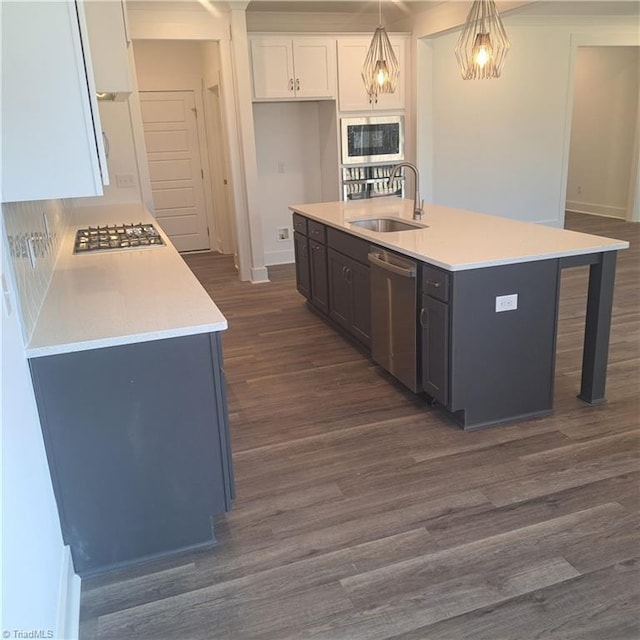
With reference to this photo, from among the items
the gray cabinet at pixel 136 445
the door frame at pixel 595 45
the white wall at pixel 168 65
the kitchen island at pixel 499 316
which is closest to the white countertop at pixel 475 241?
the kitchen island at pixel 499 316

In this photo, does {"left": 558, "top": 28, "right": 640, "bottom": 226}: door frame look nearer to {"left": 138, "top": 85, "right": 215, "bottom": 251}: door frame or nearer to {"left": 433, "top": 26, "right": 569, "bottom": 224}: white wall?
{"left": 433, "top": 26, "right": 569, "bottom": 224}: white wall

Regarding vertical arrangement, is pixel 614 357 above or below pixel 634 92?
below

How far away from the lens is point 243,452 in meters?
2.80

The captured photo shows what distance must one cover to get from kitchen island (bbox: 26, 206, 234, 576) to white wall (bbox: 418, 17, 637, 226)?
5.25 metres

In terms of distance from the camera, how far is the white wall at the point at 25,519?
130 cm

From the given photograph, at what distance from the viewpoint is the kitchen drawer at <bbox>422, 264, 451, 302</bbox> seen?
2.71 meters

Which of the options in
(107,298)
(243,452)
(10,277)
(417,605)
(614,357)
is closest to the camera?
(10,277)

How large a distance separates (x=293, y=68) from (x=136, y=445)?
488 centimetres

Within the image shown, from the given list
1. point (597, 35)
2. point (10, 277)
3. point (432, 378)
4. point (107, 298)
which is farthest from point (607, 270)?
point (597, 35)

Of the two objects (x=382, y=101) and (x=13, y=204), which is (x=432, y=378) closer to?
(x=13, y=204)

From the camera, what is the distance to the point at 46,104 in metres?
1.73

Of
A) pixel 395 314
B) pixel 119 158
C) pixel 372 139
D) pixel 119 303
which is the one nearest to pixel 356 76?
pixel 372 139

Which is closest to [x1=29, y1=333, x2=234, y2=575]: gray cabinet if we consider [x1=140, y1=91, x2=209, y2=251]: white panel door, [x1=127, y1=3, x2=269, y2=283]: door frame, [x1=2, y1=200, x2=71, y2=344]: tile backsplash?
[x1=2, y1=200, x2=71, y2=344]: tile backsplash

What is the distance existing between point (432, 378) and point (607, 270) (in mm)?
1015
